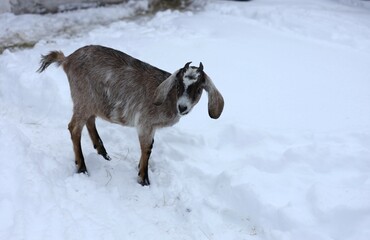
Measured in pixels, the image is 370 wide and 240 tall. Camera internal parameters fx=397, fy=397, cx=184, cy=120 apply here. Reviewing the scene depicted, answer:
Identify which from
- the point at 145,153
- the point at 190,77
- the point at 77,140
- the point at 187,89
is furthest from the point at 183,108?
the point at 77,140

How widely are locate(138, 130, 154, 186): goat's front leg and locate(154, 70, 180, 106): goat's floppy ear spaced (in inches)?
17.8

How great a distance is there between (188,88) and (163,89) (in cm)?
26

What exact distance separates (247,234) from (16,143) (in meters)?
2.30

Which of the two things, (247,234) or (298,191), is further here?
(298,191)

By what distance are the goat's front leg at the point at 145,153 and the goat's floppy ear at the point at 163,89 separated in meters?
0.45

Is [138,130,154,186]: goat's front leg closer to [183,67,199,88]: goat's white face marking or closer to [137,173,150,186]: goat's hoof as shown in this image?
[137,173,150,186]: goat's hoof

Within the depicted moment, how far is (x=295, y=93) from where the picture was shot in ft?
16.8

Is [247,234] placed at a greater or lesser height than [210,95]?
lesser

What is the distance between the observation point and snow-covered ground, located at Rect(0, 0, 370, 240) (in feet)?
10.6

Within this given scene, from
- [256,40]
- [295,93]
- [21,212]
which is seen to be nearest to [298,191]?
[295,93]

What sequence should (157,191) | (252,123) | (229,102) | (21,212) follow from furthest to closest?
(229,102)
(252,123)
(157,191)
(21,212)

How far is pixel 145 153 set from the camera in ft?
12.5

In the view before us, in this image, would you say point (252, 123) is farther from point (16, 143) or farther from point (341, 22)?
point (341, 22)

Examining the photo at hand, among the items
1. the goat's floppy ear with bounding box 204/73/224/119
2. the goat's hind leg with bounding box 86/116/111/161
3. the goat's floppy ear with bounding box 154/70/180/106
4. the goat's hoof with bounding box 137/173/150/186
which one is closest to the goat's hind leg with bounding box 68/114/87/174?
the goat's hind leg with bounding box 86/116/111/161
